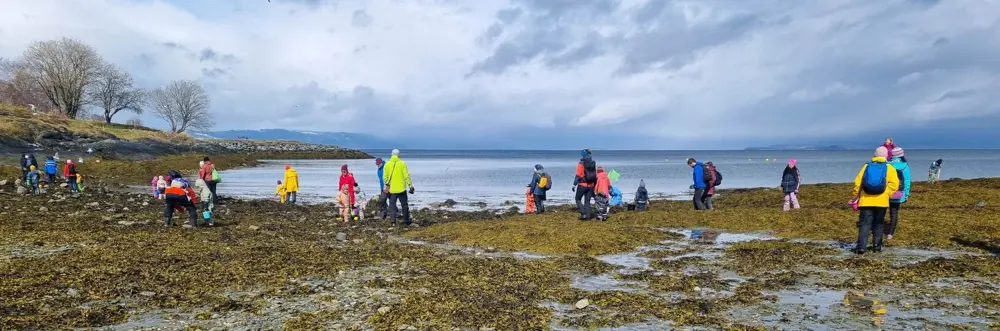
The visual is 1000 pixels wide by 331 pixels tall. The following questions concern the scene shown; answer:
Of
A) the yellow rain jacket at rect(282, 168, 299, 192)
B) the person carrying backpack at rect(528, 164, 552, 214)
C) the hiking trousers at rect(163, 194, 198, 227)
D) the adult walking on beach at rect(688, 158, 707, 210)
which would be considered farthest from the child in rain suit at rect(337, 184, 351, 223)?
the adult walking on beach at rect(688, 158, 707, 210)

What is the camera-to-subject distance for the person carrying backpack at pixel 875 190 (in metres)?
11.2

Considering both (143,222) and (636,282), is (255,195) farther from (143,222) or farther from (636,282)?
(636,282)

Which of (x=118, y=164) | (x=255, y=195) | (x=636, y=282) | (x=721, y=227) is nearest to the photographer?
(x=636, y=282)

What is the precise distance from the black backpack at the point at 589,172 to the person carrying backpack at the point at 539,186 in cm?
364

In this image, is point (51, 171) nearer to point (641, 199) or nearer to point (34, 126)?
point (641, 199)

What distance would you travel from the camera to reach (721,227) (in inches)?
647

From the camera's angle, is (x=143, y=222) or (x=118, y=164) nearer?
(x=143, y=222)

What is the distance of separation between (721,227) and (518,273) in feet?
28.3

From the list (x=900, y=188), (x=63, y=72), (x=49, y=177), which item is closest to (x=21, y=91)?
(x=63, y=72)

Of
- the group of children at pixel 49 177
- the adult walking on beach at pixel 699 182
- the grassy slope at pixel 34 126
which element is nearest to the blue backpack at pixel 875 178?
the adult walking on beach at pixel 699 182

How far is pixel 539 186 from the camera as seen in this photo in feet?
70.8

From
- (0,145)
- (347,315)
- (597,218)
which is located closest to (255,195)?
(597,218)

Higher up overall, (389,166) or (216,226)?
(389,166)

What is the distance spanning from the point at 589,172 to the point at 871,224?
7.64m
